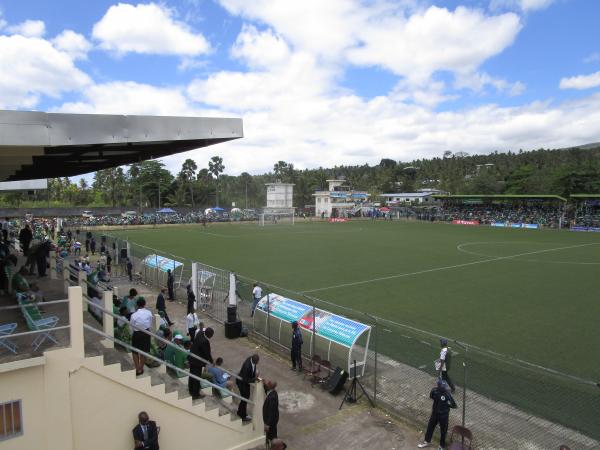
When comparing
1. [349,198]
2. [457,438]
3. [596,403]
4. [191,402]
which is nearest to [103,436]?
[191,402]

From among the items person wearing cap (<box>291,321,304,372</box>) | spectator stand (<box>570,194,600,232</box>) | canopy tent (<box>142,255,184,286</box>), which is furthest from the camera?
spectator stand (<box>570,194,600,232</box>)

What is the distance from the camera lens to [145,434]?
253 inches

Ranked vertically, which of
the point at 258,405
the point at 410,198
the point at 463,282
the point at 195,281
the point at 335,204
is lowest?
the point at 463,282

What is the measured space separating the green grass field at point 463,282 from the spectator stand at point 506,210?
2422 cm

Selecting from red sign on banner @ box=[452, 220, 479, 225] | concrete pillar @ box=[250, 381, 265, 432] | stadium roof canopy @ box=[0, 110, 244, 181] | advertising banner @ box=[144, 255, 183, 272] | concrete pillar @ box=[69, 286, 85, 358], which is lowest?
red sign on banner @ box=[452, 220, 479, 225]

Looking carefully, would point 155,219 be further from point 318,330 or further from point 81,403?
point 81,403

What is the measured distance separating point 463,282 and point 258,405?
1703 centimetres

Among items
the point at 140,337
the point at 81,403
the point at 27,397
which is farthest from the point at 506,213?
the point at 27,397

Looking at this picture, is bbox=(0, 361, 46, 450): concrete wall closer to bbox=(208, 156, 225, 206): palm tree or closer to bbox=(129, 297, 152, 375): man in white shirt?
bbox=(129, 297, 152, 375): man in white shirt

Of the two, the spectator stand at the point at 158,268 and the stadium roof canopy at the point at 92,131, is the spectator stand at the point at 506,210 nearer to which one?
the spectator stand at the point at 158,268

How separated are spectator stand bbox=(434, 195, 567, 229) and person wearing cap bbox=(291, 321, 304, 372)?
6165 centimetres

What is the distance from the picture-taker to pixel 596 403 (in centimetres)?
924

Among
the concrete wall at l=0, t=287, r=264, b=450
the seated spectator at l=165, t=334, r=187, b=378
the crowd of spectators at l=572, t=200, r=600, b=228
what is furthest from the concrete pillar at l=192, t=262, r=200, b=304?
the crowd of spectators at l=572, t=200, r=600, b=228

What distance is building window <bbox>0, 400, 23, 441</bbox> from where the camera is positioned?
5.53 meters
